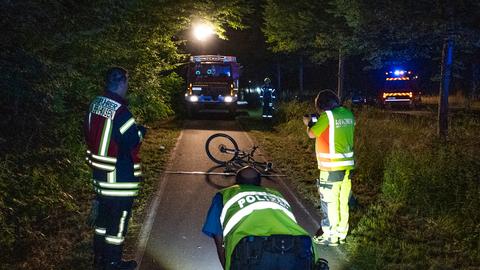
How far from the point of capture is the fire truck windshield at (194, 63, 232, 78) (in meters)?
24.2

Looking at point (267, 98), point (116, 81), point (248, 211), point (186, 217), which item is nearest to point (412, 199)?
point (186, 217)

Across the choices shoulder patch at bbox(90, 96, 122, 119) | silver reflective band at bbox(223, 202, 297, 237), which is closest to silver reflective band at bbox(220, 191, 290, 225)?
silver reflective band at bbox(223, 202, 297, 237)

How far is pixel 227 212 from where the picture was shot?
334 centimetres

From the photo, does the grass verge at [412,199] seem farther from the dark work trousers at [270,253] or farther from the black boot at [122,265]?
the dark work trousers at [270,253]

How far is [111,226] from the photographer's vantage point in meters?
4.96

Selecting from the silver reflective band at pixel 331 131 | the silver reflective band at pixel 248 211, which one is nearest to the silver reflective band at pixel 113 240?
the silver reflective band at pixel 248 211

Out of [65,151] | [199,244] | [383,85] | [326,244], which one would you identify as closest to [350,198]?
[326,244]

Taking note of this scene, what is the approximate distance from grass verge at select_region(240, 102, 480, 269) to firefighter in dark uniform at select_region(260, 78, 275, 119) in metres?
8.13

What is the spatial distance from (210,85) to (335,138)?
18.1m

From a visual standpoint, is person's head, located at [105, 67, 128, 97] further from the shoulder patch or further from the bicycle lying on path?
the bicycle lying on path

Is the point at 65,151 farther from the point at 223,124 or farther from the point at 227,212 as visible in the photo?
the point at 223,124

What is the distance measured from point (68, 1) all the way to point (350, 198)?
4.55 meters

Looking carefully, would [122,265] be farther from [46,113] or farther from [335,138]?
[46,113]

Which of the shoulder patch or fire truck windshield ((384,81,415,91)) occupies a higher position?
the shoulder patch
